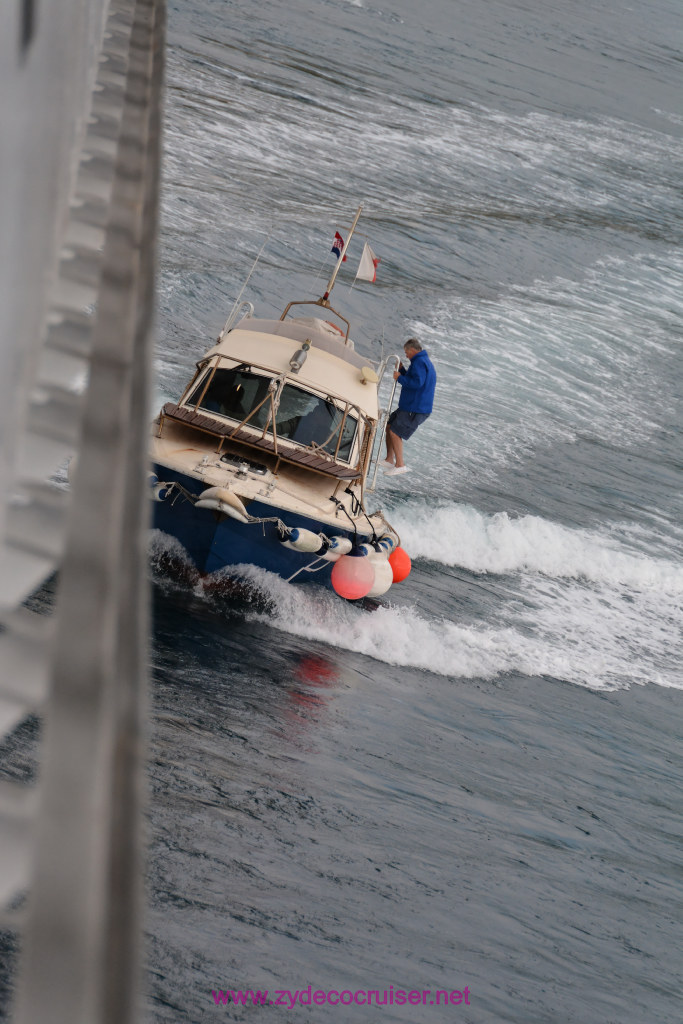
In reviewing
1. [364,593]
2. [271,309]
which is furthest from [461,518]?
[271,309]

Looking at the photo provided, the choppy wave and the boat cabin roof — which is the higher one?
the boat cabin roof

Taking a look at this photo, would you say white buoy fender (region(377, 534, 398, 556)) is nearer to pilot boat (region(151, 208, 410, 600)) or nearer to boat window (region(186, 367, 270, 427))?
pilot boat (region(151, 208, 410, 600))

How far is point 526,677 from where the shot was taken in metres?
10.4

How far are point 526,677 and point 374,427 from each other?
9.85 ft

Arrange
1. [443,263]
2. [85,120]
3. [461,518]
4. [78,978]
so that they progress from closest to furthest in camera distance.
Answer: [78,978] → [85,120] → [461,518] → [443,263]

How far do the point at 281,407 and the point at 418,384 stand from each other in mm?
2374

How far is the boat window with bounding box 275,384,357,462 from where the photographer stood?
9.80 meters

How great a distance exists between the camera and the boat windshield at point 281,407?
9.74m

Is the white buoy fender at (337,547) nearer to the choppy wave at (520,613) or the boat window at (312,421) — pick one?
the choppy wave at (520,613)

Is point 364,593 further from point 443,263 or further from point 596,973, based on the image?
point 443,263

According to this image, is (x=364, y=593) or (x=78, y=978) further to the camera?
(x=364, y=593)

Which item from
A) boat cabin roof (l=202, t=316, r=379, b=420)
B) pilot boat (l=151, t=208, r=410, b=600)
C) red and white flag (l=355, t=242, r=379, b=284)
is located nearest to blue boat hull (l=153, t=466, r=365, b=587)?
pilot boat (l=151, t=208, r=410, b=600)

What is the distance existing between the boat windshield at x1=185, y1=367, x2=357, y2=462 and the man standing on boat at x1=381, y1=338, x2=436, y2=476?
6.09 ft

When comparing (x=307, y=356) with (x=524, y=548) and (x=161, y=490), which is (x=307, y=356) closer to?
(x=161, y=490)
